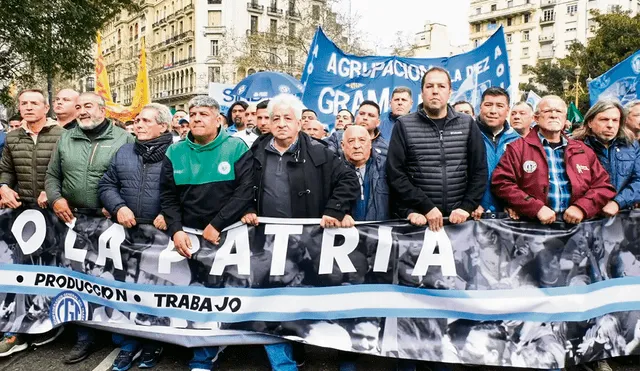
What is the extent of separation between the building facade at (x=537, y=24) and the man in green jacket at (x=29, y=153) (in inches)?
2561

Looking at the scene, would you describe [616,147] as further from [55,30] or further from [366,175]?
[55,30]

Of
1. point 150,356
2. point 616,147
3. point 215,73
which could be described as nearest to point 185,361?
point 150,356

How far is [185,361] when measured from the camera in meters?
3.91

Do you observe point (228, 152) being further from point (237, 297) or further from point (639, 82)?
point (639, 82)

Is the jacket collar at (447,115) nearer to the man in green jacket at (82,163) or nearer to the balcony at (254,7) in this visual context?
the man in green jacket at (82,163)

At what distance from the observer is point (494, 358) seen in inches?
138

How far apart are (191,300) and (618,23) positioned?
32496 millimetres

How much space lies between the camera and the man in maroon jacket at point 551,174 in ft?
12.0

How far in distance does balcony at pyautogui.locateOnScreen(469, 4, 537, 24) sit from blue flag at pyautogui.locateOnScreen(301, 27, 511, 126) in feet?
236

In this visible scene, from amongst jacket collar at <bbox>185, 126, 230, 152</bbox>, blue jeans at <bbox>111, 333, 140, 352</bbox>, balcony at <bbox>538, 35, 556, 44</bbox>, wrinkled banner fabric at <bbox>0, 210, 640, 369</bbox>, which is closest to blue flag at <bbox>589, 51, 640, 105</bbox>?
wrinkled banner fabric at <bbox>0, 210, 640, 369</bbox>

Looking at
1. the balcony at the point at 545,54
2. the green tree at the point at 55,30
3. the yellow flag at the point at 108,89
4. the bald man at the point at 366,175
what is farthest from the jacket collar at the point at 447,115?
the balcony at the point at 545,54

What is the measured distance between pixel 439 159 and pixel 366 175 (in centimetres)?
60

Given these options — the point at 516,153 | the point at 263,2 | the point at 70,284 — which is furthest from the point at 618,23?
the point at 263,2

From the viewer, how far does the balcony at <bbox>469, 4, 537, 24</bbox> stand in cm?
7069
